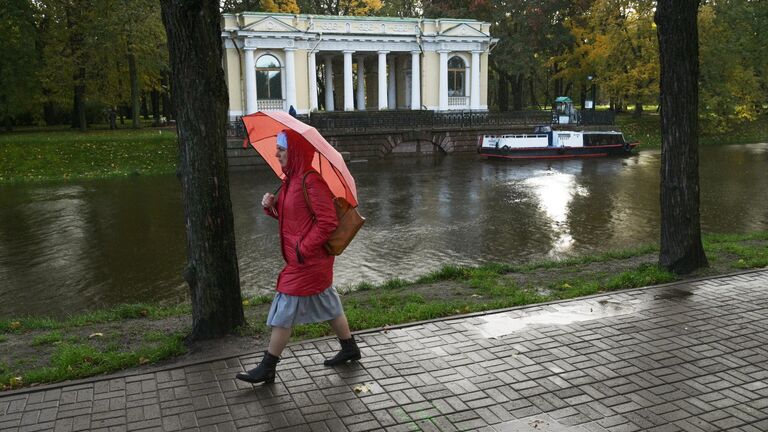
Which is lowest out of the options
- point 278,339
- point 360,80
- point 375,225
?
point 375,225

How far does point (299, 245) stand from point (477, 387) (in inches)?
70.7

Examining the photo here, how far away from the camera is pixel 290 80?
37469 mm

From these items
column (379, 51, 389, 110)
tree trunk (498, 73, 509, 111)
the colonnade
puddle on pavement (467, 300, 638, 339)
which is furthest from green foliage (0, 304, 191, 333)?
tree trunk (498, 73, 509, 111)

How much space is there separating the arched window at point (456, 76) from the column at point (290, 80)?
10.1m

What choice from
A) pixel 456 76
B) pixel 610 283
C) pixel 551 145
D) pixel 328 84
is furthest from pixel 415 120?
pixel 610 283

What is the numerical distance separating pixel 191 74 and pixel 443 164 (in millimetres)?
26315

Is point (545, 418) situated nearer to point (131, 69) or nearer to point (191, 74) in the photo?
point (191, 74)

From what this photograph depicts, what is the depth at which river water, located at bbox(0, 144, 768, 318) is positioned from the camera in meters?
11.6

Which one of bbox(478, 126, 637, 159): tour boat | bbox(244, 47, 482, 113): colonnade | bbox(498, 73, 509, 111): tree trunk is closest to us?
bbox(478, 126, 637, 159): tour boat

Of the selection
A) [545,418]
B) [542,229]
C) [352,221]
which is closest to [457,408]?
[545,418]

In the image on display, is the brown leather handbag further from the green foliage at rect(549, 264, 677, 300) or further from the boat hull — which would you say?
the boat hull

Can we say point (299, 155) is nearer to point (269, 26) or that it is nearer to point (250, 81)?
point (250, 81)

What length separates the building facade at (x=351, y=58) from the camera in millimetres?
36344

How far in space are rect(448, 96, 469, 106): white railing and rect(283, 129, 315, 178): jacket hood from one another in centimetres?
3752
